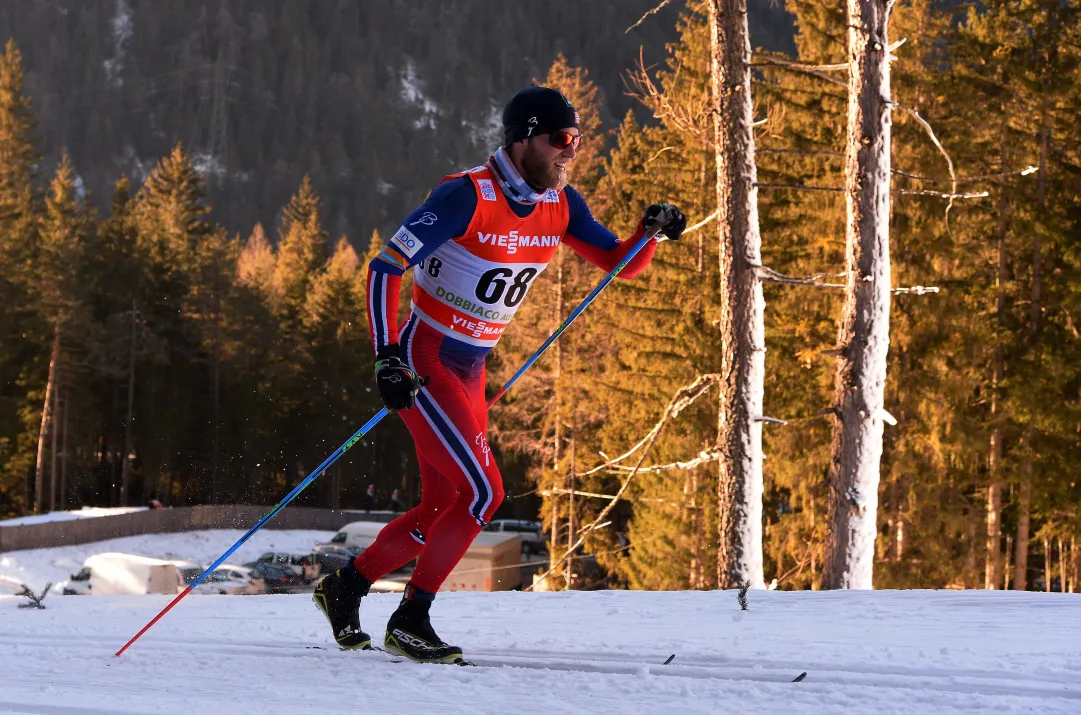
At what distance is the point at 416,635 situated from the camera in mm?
4066

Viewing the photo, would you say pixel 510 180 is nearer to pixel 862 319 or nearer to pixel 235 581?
pixel 862 319

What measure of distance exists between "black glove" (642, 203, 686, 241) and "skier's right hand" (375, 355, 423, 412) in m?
1.43

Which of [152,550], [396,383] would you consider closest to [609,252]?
[396,383]

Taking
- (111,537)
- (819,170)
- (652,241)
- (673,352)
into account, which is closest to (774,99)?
(819,170)

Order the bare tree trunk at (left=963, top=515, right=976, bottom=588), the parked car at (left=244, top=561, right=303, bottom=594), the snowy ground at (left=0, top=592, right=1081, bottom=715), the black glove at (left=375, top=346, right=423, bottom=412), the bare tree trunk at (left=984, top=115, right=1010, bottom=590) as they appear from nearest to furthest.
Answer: the snowy ground at (left=0, top=592, right=1081, bottom=715), the black glove at (left=375, top=346, right=423, bottom=412), the bare tree trunk at (left=984, top=115, right=1010, bottom=590), the bare tree trunk at (left=963, top=515, right=976, bottom=588), the parked car at (left=244, top=561, right=303, bottom=594)

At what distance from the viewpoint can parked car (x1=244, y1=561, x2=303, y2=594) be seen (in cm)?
2377

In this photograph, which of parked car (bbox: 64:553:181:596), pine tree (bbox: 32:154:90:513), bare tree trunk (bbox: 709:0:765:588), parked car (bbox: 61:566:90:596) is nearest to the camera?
bare tree trunk (bbox: 709:0:765:588)

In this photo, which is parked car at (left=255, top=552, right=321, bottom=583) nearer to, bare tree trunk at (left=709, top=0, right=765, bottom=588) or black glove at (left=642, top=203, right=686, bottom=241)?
bare tree trunk at (left=709, top=0, right=765, bottom=588)

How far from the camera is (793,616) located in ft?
16.2

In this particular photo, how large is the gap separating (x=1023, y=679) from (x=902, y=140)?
1696cm

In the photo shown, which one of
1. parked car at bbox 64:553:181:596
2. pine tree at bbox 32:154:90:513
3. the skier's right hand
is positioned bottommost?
parked car at bbox 64:553:181:596

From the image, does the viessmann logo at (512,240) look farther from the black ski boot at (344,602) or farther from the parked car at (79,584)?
the parked car at (79,584)

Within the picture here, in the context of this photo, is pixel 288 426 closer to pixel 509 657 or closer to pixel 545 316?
pixel 545 316

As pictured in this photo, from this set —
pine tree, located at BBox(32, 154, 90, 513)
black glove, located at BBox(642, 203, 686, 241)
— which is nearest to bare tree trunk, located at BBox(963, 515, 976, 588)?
black glove, located at BBox(642, 203, 686, 241)
